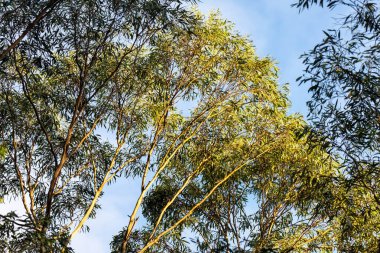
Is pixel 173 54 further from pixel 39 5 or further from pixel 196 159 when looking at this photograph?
pixel 39 5

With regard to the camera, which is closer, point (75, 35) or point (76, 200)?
point (75, 35)

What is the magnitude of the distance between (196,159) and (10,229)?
22.7ft

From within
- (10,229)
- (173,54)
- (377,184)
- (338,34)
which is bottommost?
(10,229)

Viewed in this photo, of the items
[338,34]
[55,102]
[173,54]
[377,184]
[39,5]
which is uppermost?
[173,54]

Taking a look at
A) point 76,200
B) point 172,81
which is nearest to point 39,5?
point 172,81

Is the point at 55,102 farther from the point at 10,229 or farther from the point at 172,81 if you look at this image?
the point at 10,229

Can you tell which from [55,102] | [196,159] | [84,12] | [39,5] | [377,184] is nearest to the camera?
[39,5]

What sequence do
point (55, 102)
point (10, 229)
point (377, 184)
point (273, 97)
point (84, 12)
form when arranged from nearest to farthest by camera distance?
1. point (10, 229)
2. point (84, 12)
3. point (377, 184)
4. point (55, 102)
5. point (273, 97)

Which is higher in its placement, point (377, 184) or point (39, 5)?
point (39, 5)

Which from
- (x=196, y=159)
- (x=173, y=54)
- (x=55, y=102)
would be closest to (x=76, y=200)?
(x=55, y=102)

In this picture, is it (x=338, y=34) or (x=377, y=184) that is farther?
(x=377, y=184)

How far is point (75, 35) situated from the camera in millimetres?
10320

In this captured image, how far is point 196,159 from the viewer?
14578mm

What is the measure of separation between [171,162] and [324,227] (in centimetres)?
475
